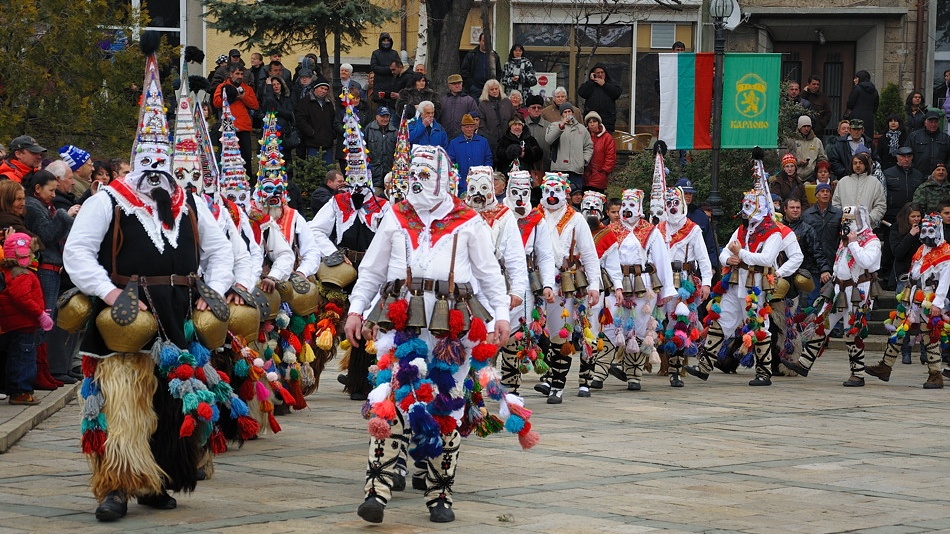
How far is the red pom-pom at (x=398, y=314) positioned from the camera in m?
9.08

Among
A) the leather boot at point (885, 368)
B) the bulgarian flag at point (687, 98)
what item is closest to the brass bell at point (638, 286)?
the leather boot at point (885, 368)

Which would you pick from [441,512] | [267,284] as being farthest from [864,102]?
[441,512]

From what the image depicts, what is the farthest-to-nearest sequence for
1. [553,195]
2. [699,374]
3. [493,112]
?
[493,112], [699,374], [553,195]

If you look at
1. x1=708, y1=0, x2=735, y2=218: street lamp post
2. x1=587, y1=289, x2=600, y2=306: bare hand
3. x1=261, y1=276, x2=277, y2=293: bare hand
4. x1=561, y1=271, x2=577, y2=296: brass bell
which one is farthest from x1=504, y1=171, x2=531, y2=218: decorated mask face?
x1=708, y1=0, x2=735, y2=218: street lamp post

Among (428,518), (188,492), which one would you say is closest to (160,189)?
(188,492)

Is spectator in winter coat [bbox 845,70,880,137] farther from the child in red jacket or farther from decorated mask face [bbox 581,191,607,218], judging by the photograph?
the child in red jacket

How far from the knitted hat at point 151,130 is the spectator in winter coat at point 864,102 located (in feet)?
65.8

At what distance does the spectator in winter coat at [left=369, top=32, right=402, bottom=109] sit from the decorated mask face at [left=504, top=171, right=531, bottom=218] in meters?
9.59

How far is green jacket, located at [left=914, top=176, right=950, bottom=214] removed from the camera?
22.6 meters

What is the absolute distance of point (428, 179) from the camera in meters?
9.49

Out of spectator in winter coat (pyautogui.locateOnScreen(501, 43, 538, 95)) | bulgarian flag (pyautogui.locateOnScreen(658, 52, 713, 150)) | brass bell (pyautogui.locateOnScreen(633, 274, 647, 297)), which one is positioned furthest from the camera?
spectator in winter coat (pyautogui.locateOnScreen(501, 43, 538, 95))

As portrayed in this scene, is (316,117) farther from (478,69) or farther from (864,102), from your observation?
(864,102)

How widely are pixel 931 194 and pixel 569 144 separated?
17.7ft

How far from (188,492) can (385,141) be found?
45.8ft
